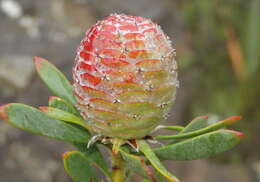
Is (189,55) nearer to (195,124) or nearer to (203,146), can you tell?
(195,124)

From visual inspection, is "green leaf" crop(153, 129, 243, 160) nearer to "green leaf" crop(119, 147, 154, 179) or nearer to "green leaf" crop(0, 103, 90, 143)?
"green leaf" crop(119, 147, 154, 179)

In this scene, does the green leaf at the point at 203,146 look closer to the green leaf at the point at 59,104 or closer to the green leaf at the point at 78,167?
the green leaf at the point at 78,167

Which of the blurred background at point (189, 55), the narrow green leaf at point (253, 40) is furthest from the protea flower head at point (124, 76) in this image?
the narrow green leaf at point (253, 40)

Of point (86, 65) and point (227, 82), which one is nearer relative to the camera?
point (86, 65)

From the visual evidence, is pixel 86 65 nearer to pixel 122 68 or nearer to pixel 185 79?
pixel 122 68

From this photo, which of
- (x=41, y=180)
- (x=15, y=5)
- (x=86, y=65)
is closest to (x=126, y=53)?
(x=86, y=65)

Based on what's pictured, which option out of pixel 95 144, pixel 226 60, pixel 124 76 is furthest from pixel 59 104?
pixel 226 60
